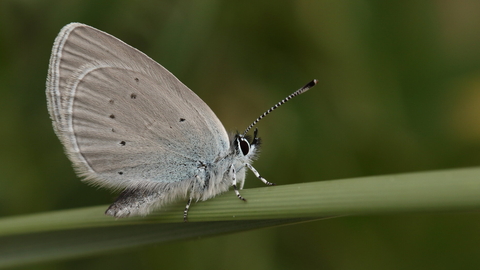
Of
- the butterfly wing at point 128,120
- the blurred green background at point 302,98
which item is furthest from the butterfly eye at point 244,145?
the blurred green background at point 302,98

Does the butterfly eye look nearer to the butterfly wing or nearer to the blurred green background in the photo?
the butterfly wing

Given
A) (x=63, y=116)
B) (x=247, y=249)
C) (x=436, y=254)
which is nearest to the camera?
(x=63, y=116)

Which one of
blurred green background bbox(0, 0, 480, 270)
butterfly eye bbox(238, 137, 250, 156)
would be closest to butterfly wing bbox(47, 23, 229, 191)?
butterfly eye bbox(238, 137, 250, 156)

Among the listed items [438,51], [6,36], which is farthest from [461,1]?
[6,36]

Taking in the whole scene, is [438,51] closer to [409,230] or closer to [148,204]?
[409,230]

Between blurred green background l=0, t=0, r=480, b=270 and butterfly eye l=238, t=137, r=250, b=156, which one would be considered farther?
blurred green background l=0, t=0, r=480, b=270
